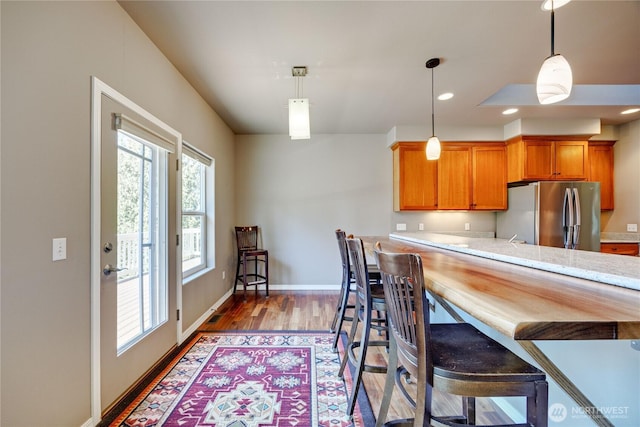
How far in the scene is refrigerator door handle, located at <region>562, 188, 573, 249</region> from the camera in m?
3.60

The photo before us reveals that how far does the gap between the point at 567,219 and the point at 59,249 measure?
198 inches

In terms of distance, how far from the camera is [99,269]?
1.59 m

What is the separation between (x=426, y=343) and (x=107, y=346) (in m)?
1.82

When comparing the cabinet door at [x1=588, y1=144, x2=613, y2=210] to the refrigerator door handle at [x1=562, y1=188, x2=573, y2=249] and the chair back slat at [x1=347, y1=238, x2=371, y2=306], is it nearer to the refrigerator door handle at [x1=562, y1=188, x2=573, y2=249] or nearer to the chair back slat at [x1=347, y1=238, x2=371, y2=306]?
the refrigerator door handle at [x1=562, y1=188, x2=573, y2=249]

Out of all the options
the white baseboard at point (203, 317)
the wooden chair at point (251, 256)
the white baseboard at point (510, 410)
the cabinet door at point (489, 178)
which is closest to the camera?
the white baseboard at point (510, 410)

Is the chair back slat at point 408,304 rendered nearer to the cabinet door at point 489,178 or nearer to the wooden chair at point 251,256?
the wooden chair at point 251,256

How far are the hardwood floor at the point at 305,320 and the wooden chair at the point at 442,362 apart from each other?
923mm

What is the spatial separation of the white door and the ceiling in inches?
31.2

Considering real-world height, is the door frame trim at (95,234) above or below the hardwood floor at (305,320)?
above

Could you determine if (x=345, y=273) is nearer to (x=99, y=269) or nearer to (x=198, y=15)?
(x=99, y=269)

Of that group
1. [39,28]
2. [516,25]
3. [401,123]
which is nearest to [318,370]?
[39,28]

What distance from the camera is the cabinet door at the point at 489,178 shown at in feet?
14.0

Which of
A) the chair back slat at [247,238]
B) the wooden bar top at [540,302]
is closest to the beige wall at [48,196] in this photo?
the wooden bar top at [540,302]

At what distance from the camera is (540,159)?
399 centimetres
